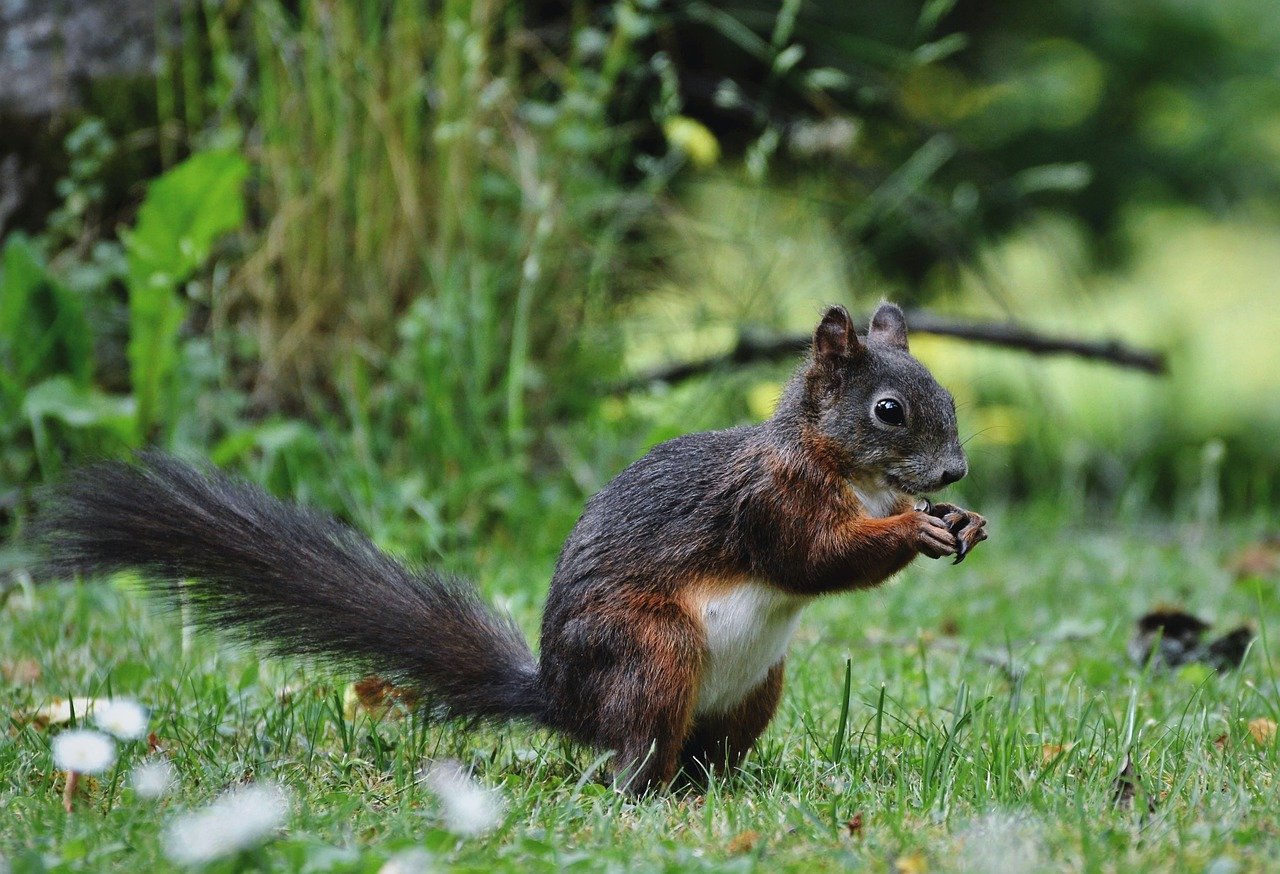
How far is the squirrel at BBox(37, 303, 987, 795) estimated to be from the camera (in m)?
2.13

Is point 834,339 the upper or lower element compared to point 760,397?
upper

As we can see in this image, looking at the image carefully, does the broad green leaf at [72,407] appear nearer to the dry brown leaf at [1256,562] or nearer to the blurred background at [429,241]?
the blurred background at [429,241]

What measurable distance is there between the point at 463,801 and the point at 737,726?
0.64 meters

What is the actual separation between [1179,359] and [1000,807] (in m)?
5.06

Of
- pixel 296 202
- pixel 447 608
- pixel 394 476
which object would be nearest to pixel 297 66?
pixel 296 202

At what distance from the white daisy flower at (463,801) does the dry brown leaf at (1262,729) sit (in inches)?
51.2

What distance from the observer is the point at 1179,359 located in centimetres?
643

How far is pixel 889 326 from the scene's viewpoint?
2.53 metres

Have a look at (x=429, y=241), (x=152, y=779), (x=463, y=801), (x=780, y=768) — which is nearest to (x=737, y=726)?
(x=780, y=768)

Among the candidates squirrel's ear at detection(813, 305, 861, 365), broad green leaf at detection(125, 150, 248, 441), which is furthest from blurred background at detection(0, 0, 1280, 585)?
squirrel's ear at detection(813, 305, 861, 365)

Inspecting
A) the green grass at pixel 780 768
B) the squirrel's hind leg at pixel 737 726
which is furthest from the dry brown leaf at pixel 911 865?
the squirrel's hind leg at pixel 737 726

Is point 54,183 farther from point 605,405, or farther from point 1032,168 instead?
point 1032,168

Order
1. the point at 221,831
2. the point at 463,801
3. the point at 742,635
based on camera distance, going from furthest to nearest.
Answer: the point at 742,635 < the point at 463,801 < the point at 221,831

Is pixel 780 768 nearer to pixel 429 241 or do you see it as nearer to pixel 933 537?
pixel 933 537
